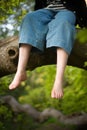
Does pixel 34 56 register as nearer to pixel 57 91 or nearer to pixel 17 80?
pixel 17 80

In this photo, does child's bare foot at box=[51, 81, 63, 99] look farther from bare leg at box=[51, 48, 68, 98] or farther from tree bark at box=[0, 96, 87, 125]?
tree bark at box=[0, 96, 87, 125]

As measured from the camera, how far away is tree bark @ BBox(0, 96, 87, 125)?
28.2 ft

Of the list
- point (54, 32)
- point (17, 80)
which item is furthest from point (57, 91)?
point (54, 32)

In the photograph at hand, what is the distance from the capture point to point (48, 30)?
3.83 metres

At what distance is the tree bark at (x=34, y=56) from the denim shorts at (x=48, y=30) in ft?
1.20

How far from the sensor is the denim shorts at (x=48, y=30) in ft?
12.0

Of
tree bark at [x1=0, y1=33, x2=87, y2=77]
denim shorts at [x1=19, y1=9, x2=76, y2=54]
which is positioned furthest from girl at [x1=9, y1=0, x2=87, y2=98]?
tree bark at [x1=0, y1=33, x2=87, y2=77]

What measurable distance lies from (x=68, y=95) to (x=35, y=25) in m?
3.96

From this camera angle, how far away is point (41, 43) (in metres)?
3.79

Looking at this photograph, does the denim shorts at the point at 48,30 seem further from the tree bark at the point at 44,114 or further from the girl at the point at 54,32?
the tree bark at the point at 44,114

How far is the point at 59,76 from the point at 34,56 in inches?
33.8

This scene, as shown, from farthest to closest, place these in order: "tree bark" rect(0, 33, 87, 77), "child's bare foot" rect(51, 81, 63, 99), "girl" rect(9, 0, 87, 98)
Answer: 1. "tree bark" rect(0, 33, 87, 77)
2. "girl" rect(9, 0, 87, 98)
3. "child's bare foot" rect(51, 81, 63, 99)

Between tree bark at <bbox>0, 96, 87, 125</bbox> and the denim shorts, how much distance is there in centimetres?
458

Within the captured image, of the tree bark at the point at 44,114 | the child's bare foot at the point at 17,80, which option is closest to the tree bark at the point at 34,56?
the child's bare foot at the point at 17,80
